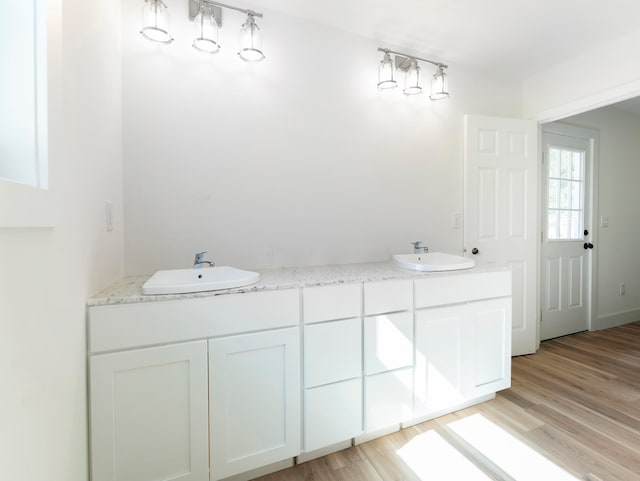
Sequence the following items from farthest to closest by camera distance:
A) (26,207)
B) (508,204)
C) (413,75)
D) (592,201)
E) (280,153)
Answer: (592,201) < (508,204) < (413,75) < (280,153) < (26,207)

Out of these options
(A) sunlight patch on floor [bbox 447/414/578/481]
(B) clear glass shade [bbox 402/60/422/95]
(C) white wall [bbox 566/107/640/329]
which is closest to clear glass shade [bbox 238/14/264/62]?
(B) clear glass shade [bbox 402/60/422/95]

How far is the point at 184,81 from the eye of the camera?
1681mm

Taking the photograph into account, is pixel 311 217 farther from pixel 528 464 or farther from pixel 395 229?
pixel 528 464

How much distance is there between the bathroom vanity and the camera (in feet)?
3.81

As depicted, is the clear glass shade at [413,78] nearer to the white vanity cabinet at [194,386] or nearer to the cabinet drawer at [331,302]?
the cabinet drawer at [331,302]

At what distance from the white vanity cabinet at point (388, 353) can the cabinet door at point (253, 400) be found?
0.39 m

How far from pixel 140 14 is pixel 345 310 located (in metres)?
1.85

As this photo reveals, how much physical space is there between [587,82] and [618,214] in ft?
6.17

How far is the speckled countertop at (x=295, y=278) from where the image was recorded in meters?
1.17

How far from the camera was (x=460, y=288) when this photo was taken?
5.89 ft

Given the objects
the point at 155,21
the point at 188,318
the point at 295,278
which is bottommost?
the point at 188,318

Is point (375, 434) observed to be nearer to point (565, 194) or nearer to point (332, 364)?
point (332, 364)

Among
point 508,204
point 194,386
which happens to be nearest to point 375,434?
point 194,386

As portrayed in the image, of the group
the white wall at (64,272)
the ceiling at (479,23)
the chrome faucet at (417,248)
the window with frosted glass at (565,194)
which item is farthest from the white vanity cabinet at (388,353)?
the window with frosted glass at (565,194)
